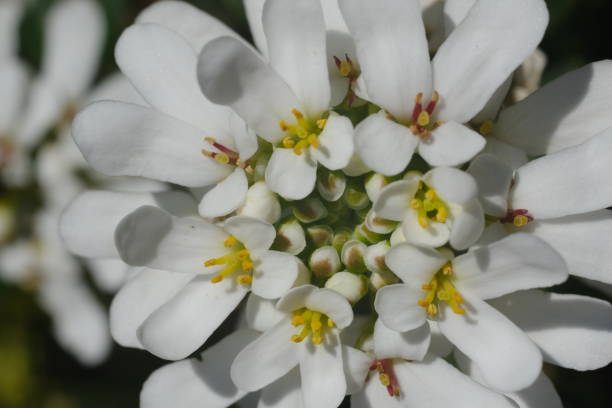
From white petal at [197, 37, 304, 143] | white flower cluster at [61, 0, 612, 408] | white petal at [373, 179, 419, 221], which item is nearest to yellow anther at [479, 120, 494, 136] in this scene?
white flower cluster at [61, 0, 612, 408]

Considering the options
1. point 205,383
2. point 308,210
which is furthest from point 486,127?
point 205,383

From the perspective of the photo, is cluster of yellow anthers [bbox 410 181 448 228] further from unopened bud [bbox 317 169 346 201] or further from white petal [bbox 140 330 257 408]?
white petal [bbox 140 330 257 408]

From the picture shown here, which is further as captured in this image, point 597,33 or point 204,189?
point 597,33

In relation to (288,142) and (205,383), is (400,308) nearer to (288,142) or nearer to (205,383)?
(288,142)

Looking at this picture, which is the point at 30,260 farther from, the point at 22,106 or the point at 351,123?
the point at 351,123

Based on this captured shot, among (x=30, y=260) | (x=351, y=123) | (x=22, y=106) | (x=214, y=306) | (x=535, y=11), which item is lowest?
(x=30, y=260)

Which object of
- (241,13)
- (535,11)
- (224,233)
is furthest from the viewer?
(241,13)

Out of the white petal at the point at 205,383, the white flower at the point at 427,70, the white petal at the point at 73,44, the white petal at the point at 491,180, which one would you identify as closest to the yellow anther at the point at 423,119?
the white flower at the point at 427,70

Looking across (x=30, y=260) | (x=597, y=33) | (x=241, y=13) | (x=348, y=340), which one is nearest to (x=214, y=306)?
(x=348, y=340)
